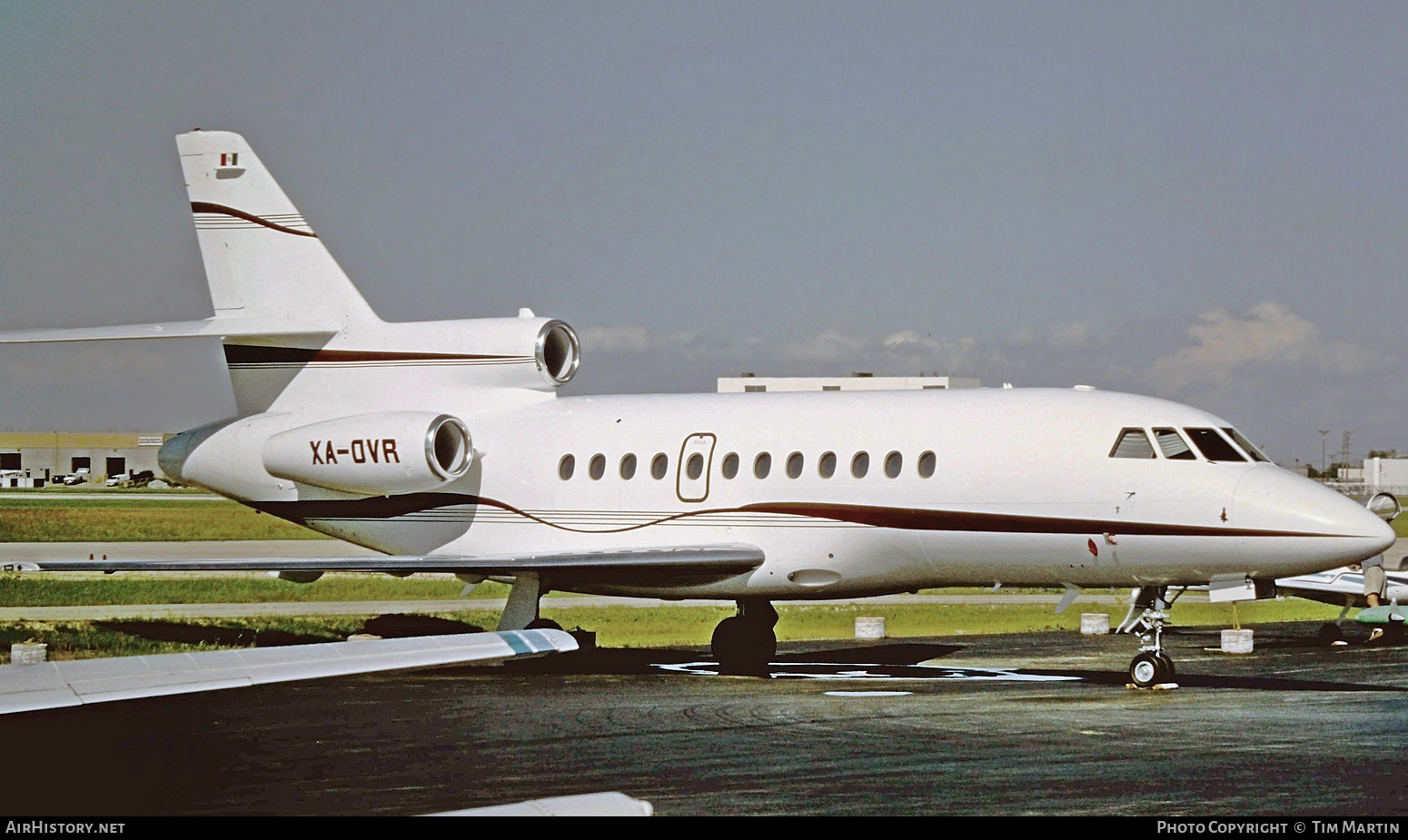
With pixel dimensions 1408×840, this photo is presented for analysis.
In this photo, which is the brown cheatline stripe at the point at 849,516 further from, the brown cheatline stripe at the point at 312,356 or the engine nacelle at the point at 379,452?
the brown cheatline stripe at the point at 312,356

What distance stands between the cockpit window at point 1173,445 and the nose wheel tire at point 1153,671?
243 centimetres

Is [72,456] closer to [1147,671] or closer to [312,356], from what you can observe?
[312,356]

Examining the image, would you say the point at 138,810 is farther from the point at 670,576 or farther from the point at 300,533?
the point at 300,533

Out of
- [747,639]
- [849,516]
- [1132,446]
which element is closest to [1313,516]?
[1132,446]

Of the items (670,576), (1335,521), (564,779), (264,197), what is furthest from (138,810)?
(264,197)

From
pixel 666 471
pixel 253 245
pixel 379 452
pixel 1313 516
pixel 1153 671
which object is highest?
pixel 253 245

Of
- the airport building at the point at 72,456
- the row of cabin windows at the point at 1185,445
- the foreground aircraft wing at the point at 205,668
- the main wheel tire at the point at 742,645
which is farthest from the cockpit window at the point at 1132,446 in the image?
the airport building at the point at 72,456

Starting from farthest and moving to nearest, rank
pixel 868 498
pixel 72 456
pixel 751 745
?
pixel 72 456 → pixel 868 498 → pixel 751 745

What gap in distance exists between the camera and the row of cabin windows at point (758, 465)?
20.5 m

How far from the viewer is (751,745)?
46.9ft

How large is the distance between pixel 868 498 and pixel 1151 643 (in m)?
3.96

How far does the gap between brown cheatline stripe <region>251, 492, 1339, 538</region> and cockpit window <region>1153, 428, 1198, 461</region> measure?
926 mm

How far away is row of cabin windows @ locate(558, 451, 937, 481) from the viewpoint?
20.5m

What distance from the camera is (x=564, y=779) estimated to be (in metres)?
12.3
